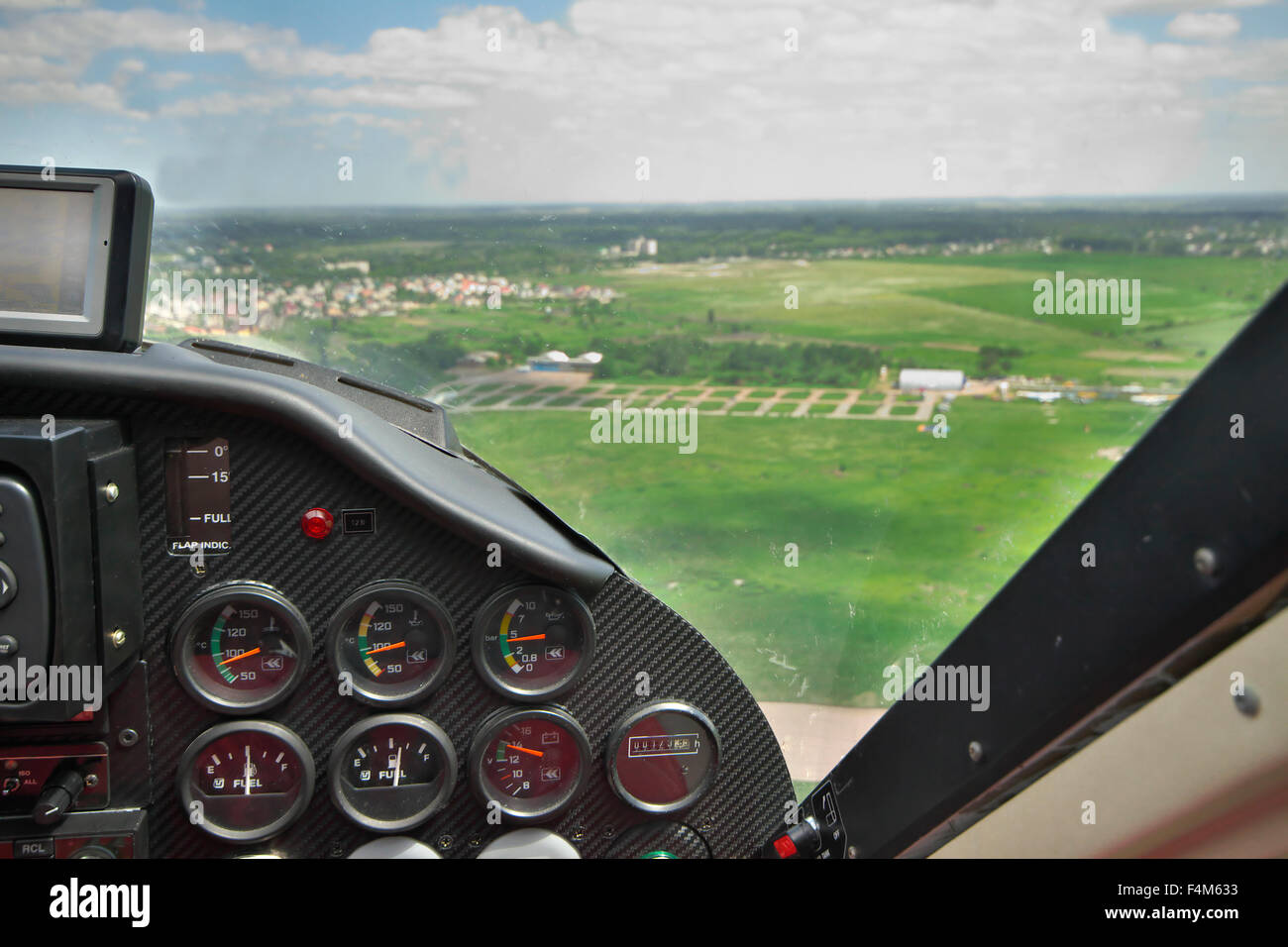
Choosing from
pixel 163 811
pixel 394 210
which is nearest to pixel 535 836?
pixel 163 811

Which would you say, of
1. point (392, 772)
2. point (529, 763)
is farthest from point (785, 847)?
point (392, 772)

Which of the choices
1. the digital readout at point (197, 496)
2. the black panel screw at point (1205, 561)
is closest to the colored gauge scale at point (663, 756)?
the digital readout at point (197, 496)

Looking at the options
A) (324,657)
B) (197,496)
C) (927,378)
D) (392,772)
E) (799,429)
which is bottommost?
(392,772)

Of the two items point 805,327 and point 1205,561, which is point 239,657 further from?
point 1205,561

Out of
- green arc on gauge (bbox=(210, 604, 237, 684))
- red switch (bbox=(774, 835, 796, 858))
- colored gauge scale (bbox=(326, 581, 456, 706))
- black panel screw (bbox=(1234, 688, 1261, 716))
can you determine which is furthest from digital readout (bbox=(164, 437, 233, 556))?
black panel screw (bbox=(1234, 688, 1261, 716))

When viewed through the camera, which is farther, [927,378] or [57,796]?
[927,378]

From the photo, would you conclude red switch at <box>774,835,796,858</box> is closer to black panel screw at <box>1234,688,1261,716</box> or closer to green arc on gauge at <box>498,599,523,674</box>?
green arc on gauge at <box>498,599,523,674</box>

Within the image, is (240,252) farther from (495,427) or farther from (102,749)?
(102,749)
